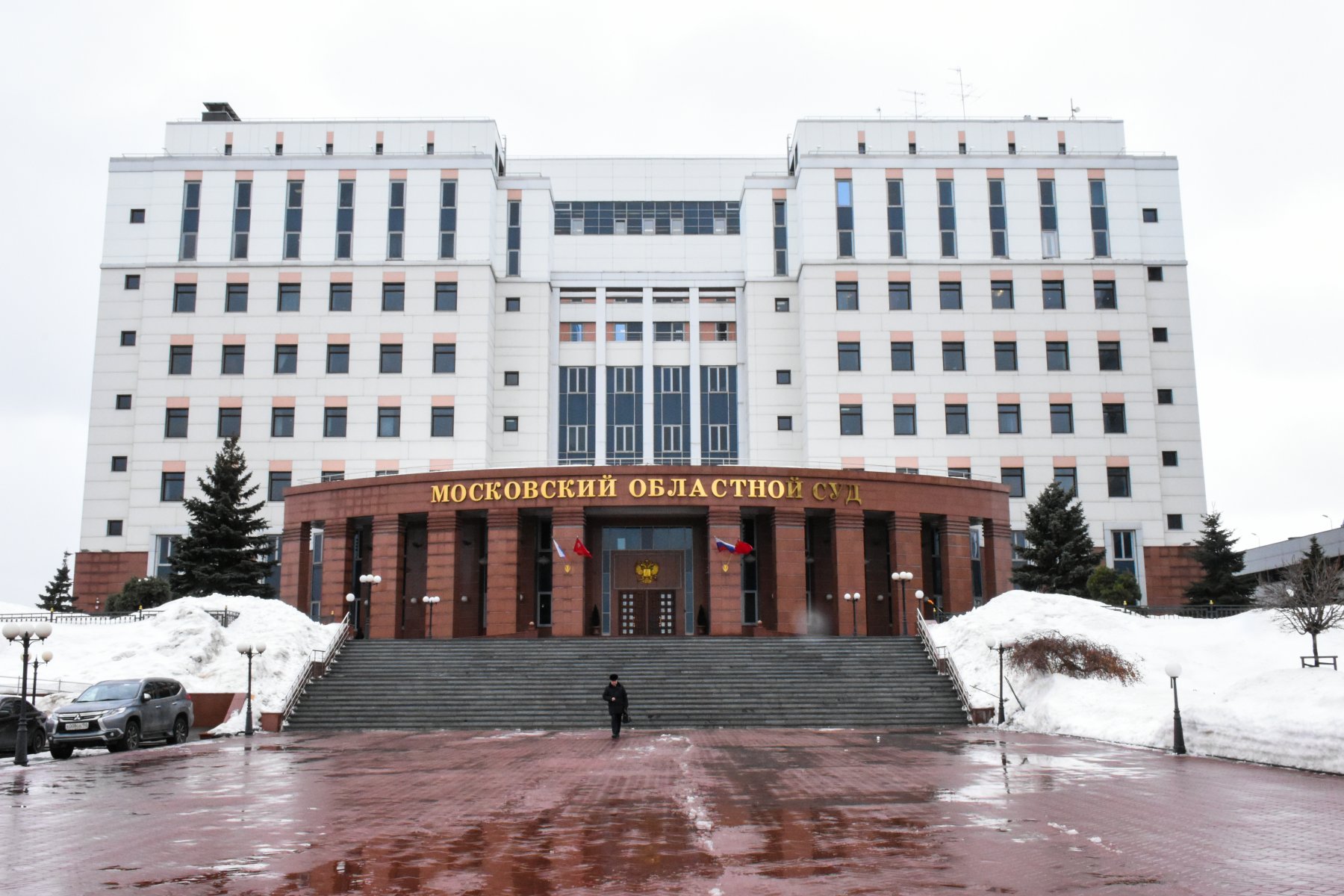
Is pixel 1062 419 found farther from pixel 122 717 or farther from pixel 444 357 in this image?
pixel 122 717

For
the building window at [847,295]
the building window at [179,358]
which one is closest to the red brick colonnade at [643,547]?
the building window at [847,295]

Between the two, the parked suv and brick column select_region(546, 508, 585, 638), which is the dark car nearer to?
the parked suv

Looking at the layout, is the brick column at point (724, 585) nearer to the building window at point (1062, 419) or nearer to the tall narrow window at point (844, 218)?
the tall narrow window at point (844, 218)

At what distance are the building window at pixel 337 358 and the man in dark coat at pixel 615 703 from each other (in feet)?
127

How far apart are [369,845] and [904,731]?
61.3 ft

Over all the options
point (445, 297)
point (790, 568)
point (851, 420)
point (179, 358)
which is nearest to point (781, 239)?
point (851, 420)

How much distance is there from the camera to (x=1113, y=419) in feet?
→ 199

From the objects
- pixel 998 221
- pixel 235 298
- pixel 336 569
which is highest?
pixel 998 221

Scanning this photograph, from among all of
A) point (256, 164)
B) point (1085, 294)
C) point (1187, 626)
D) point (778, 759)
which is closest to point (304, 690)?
point (778, 759)

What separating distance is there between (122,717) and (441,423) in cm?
3584

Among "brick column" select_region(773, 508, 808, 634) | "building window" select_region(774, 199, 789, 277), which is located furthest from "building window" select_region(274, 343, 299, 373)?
"brick column" select_region(773, 508, 808, 634)

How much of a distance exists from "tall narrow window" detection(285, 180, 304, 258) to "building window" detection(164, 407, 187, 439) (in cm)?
1062

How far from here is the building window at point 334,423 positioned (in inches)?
2350

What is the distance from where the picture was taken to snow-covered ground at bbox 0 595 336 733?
31016mm
